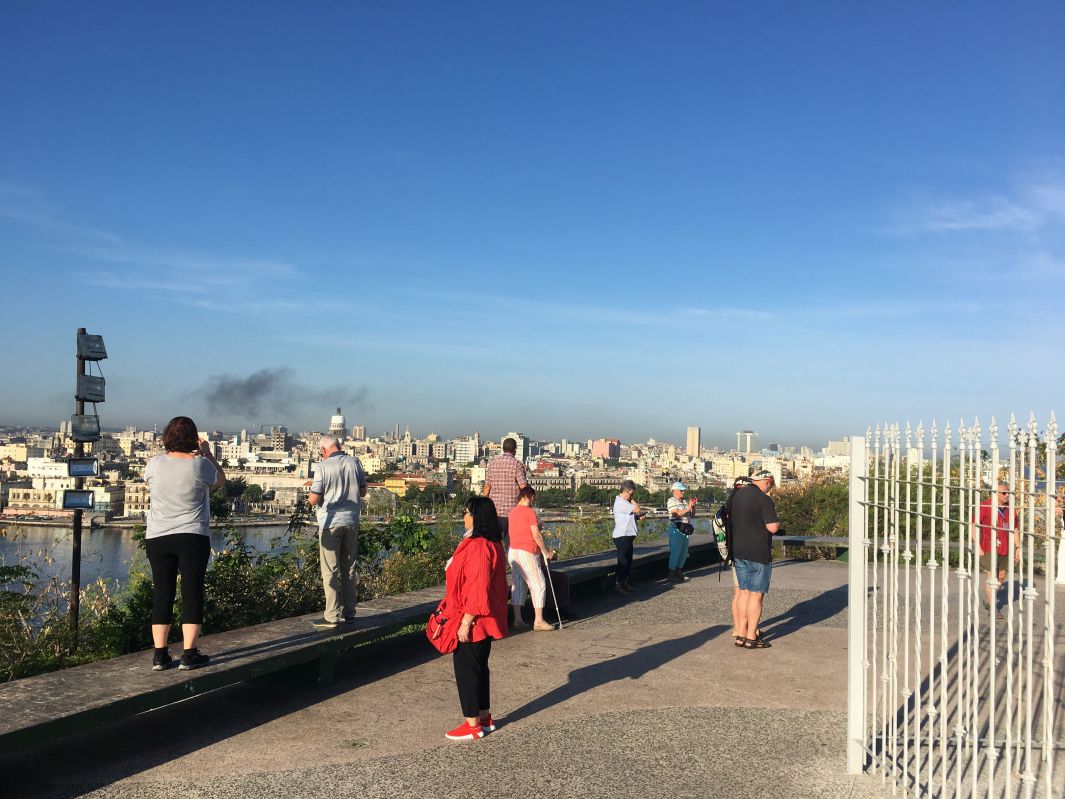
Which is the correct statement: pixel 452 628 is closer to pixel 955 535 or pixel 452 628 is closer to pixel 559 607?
pixel 559 607

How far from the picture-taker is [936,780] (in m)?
4.75

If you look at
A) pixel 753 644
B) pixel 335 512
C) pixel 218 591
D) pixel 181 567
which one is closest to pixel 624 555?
pixel 753 644

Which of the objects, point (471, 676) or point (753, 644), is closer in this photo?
point (471, 676)

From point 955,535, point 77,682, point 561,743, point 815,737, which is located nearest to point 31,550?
point 77,682

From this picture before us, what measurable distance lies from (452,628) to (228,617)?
3.55 meters

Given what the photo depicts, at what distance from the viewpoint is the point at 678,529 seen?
41.2ft

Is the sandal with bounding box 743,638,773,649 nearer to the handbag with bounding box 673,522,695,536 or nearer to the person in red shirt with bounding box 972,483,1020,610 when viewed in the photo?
the person in red shirt with bounding box 972,483,1020,610

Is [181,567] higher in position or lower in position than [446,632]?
higher

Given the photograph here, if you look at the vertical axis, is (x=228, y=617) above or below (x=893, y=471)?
below

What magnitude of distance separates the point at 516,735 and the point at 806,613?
5946 millimetres

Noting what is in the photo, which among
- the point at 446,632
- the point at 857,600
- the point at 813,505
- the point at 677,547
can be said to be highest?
the point at 857,600

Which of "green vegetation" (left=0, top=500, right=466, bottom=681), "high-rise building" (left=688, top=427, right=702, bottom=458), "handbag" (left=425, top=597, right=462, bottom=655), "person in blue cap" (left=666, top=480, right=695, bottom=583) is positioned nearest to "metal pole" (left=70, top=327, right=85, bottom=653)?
"green vegetation" (left=0, top=500, right=466, bottom=681)

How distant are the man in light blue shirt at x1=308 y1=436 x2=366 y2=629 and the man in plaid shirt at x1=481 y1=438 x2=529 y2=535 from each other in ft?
7.51

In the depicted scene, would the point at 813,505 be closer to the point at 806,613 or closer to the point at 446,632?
the point at 806,613
